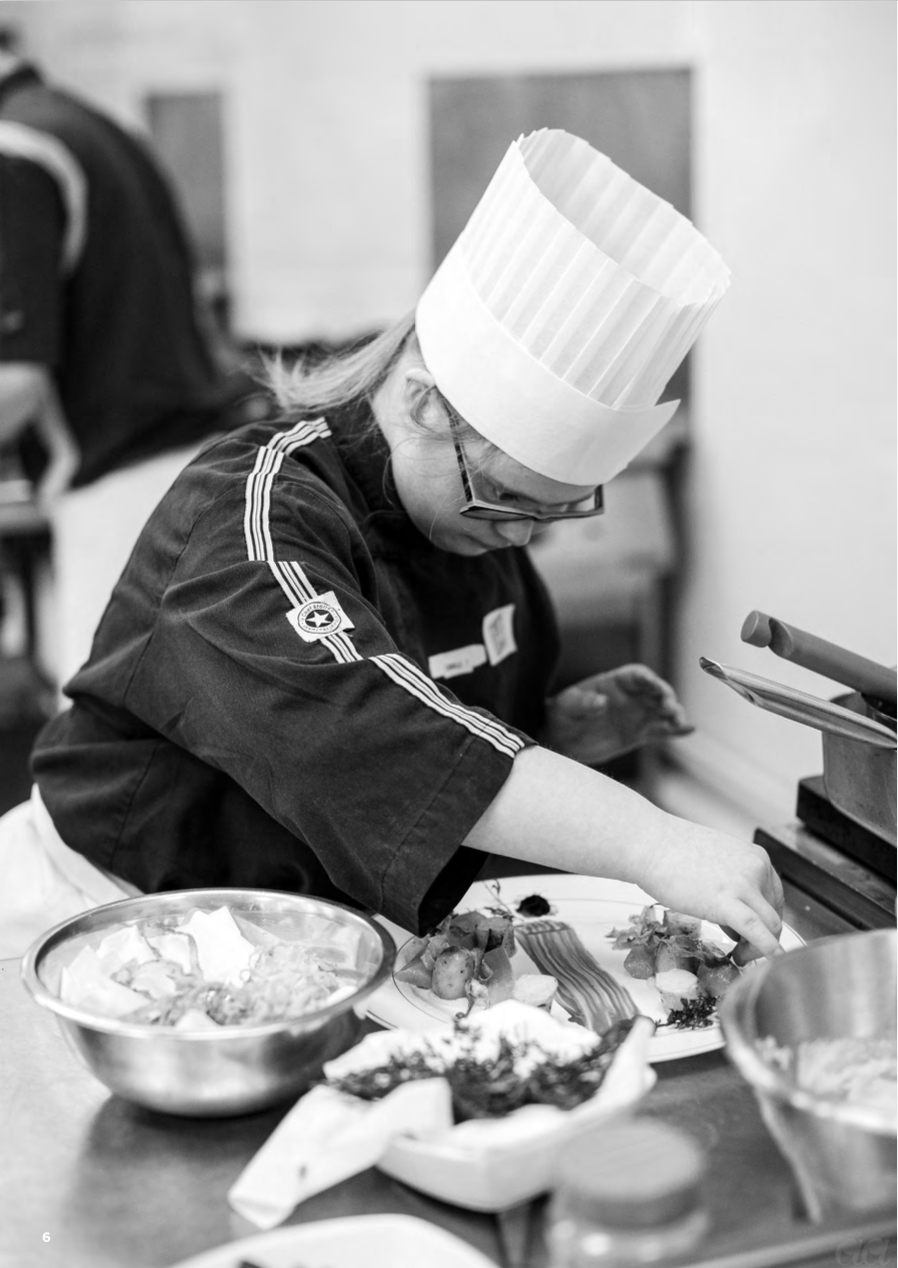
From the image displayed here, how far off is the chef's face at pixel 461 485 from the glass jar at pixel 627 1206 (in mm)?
717

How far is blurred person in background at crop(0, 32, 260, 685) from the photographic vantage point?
288cm

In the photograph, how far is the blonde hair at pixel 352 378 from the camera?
4.99 feet

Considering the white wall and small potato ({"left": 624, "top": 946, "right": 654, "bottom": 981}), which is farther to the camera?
the white wall

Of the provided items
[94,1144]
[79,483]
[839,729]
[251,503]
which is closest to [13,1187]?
[94,1144]

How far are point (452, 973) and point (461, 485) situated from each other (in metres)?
0.50

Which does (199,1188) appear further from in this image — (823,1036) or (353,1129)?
(823,1036)

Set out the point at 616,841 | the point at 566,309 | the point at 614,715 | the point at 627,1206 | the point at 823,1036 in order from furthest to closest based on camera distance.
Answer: the point at 614,715 < the point at 566,309 < the point at 616,841 < the point at 823,1036 < the point at 627,1206

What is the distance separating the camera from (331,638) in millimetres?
1166

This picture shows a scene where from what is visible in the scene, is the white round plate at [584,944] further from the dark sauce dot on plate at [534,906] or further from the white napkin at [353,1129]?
the white napkin at [353,1129]

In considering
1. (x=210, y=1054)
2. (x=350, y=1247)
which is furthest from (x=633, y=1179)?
(x=210, y=1054)

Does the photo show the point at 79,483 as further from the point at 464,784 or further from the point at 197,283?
the point at 464,784

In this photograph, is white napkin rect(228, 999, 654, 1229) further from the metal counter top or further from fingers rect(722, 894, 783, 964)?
fingers rect(722, 894, 783, 964)

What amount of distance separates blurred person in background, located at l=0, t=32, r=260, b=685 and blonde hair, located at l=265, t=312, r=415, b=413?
1133 mm

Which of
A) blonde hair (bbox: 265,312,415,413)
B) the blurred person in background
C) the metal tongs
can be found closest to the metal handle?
the metal tongs
